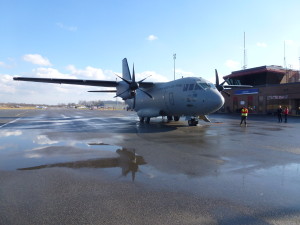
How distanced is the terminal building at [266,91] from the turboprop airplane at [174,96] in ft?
78.1

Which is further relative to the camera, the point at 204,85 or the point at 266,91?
the point at 266,91

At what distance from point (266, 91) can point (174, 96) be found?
3112 centimetres

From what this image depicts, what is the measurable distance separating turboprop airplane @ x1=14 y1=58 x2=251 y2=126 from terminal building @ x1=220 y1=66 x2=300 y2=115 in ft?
78.1

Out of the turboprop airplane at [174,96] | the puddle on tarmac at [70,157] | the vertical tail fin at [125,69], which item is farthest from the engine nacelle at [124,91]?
the puddle on tarmac at [70,157]

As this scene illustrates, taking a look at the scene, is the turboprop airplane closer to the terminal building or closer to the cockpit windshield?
the cockpit windshield

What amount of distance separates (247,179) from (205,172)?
99cm

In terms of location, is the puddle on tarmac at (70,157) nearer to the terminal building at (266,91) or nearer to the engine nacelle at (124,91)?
the engine nacelle at (124,91)

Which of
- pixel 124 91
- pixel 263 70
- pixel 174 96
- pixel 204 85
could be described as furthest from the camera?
pixel 263 70

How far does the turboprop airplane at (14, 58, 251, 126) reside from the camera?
47.8ft

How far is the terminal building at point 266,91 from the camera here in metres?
36.0

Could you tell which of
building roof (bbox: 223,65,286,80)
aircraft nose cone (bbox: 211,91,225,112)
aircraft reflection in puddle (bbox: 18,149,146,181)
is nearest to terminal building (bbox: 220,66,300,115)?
building roof (bbox: 223,65,286,80)

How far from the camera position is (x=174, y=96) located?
55.0ft

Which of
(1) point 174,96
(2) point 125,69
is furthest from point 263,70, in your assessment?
(1) point 174,96

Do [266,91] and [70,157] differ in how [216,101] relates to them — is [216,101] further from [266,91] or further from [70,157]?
[266,91]
